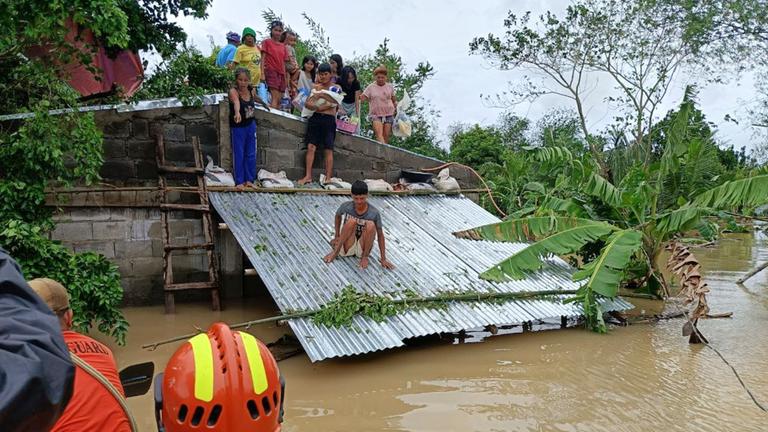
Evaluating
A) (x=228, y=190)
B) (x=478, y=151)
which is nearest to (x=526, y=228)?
(x=228, y=190)

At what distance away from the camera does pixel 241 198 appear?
7.85m

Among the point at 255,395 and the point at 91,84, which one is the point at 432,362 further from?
the point at 91,84

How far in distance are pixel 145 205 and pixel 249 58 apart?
331cm

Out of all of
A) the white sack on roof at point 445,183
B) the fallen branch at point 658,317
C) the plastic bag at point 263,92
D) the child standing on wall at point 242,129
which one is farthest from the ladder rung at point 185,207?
the fallen branch at point 658,317

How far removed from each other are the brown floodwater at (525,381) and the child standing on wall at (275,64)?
434 cm

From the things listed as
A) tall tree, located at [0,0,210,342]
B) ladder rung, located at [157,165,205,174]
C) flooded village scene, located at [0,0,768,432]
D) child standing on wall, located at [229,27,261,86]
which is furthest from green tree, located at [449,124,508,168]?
tall tree, located at [0,0,210,342]

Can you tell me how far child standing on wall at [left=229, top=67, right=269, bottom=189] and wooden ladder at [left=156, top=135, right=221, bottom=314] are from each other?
530 mm

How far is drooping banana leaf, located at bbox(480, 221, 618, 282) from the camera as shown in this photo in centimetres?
690

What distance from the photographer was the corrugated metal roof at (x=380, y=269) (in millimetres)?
5703

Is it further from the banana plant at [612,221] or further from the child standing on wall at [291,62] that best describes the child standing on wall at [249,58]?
the banana plant at [612,221]

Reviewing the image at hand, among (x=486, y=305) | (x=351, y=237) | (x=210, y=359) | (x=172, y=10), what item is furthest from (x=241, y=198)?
(x=210, y=359)

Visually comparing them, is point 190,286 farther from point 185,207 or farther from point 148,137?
point 148,137

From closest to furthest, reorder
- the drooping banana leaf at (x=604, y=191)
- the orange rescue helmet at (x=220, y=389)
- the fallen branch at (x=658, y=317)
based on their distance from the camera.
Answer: the orange rescue helmet at (x=220, y=389) < the fallen branch at (x=658, y=317) < the drooping banana leaf at (x=604, y=191)

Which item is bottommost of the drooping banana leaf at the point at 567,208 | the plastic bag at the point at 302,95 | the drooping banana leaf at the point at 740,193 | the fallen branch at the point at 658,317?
the fallen branch at the point at 658,317
